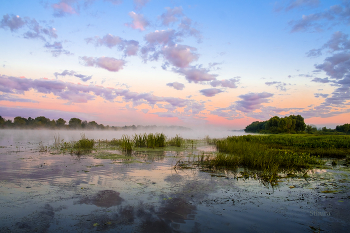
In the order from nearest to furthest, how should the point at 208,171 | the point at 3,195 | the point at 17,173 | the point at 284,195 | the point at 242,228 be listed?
the point at 242,228, the point at 3,195, the point at 284,195, the point at 17,173, the point at 208,171

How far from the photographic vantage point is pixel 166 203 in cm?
567

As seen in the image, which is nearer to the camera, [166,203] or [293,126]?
[166,203]

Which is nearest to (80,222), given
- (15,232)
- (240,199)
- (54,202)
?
(15,232)

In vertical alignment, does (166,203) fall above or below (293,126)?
below

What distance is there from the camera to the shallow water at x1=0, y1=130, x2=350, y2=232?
443 centimetres

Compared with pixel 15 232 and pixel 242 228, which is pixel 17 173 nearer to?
pixel 15 232

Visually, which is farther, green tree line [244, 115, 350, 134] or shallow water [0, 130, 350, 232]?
green tree line [244, 115, 350, 134]

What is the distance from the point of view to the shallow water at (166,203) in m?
4.43

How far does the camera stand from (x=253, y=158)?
11117 millimetres

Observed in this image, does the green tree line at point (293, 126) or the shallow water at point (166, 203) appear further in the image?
the green tree line at point (293, 126)

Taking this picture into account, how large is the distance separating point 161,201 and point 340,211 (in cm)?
480

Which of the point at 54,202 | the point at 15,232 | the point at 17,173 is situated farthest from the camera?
the point at 17,173

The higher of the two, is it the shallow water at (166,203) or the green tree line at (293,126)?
the green tree line at (293,126)

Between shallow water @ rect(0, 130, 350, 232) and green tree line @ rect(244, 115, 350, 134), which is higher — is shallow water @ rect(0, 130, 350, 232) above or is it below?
below
